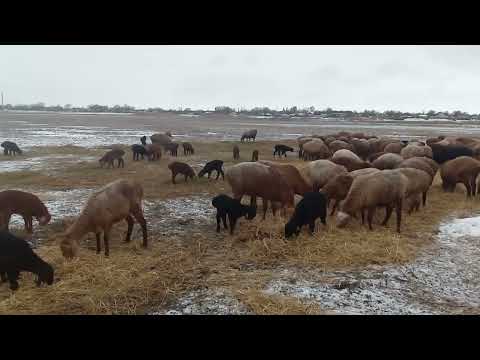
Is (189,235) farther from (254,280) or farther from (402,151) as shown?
(402,151)

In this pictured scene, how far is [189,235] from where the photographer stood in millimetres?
8688

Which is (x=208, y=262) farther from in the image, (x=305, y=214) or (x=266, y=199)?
(x=266, y=199)

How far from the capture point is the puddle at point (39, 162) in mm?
17891

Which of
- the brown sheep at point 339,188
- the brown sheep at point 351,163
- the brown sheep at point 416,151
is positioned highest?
the brown sheep at point 416,151

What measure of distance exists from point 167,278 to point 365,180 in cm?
574

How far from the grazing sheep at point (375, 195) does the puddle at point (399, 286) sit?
1.77 metres

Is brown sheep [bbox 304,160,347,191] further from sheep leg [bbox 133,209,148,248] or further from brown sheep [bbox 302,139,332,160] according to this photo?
brown sheep [bbox 302,139,332,160]

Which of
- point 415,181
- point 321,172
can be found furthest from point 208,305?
point 321,172

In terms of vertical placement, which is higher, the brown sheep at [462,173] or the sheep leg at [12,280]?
the brown sheep at [462,173]

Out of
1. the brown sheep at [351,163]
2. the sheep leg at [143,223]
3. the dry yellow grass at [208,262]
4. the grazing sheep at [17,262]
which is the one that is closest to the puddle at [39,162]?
the dry yellow grass at [208,262]

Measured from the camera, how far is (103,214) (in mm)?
7375

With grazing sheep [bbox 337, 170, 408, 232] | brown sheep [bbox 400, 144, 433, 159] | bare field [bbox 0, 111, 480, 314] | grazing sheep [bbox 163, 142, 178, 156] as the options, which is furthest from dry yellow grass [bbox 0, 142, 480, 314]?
grazing sheep [bbox 163, 142, 178, 156]

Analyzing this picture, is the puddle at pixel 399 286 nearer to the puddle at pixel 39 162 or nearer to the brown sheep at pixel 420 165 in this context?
the brown sheep at pixel 420 165

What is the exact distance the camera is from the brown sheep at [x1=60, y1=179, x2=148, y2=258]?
23.4ft
